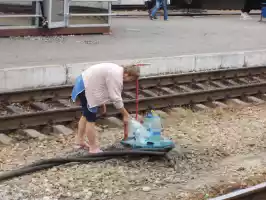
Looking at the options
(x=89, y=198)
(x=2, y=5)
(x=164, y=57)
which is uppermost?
(x=2, y=5)

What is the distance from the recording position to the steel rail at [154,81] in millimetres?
9023

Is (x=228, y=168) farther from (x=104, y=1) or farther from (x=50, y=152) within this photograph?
(x=104, y=1)

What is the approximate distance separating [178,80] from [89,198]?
5.96m

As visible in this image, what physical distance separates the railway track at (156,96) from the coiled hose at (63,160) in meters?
1.76

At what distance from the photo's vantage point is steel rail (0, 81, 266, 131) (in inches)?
312

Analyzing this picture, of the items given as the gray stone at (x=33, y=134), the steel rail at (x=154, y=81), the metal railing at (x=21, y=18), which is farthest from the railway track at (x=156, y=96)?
the metal railing at (x=21, y=18)

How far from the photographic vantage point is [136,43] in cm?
→ 1496

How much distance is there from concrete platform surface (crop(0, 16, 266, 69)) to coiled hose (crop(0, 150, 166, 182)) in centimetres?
489

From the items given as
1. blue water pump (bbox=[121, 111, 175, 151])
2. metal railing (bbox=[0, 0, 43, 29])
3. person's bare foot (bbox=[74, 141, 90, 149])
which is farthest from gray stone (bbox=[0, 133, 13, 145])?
metal railing (bbox=[0, 0, 43, 29])

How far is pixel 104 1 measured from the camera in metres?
15.5

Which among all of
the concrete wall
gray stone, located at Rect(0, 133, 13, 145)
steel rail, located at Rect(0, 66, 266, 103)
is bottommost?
gray stone, located at Rect(0, 133, 13, 145)

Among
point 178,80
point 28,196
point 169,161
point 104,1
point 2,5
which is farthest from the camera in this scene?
point 104,1

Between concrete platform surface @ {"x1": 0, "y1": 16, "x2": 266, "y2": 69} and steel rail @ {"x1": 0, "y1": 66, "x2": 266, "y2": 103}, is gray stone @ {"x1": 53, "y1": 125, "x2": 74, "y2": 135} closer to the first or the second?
steel rail @ {"x1": 0, "y1": 66, "x2": 266, "y2": 103}

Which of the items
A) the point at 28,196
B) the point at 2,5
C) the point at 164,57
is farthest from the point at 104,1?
the point at 28,196
